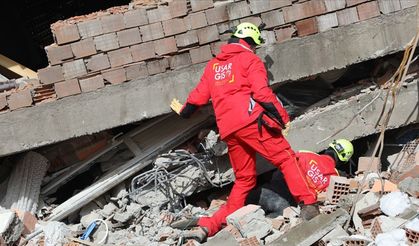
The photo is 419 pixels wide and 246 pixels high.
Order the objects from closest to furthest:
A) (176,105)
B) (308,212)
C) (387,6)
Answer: (308,212), (176,105), (387,6)

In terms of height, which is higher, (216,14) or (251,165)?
(216,14)

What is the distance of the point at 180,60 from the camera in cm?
613

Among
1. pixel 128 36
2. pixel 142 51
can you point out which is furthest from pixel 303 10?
pixel 128 36

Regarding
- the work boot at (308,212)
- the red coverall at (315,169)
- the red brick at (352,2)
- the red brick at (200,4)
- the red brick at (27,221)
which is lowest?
the work boot at (308,212)

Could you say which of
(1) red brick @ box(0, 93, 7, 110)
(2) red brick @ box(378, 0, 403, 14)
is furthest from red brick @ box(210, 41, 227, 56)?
(1) red brick @ box(0, 93, 7, 110)

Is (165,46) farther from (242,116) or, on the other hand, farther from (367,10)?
(367,10)

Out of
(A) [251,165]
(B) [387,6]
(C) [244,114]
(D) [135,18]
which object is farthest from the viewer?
(B) [387,6]

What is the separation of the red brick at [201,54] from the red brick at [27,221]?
213cm

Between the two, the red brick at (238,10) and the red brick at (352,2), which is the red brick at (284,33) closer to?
the red brick at (238,10)

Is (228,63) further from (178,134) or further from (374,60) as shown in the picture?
(374,60)

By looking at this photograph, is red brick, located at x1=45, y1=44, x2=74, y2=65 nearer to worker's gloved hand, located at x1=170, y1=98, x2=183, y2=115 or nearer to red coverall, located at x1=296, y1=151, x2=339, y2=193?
worker's gloved hand, located at x1=170, y1=98, x2=183, y2=115

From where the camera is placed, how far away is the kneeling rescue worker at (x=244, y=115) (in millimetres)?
5512

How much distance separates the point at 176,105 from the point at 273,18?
50.3 inches

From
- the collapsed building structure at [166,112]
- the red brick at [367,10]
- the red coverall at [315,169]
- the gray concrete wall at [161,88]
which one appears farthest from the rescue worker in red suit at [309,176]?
the red brick at [367,10]
